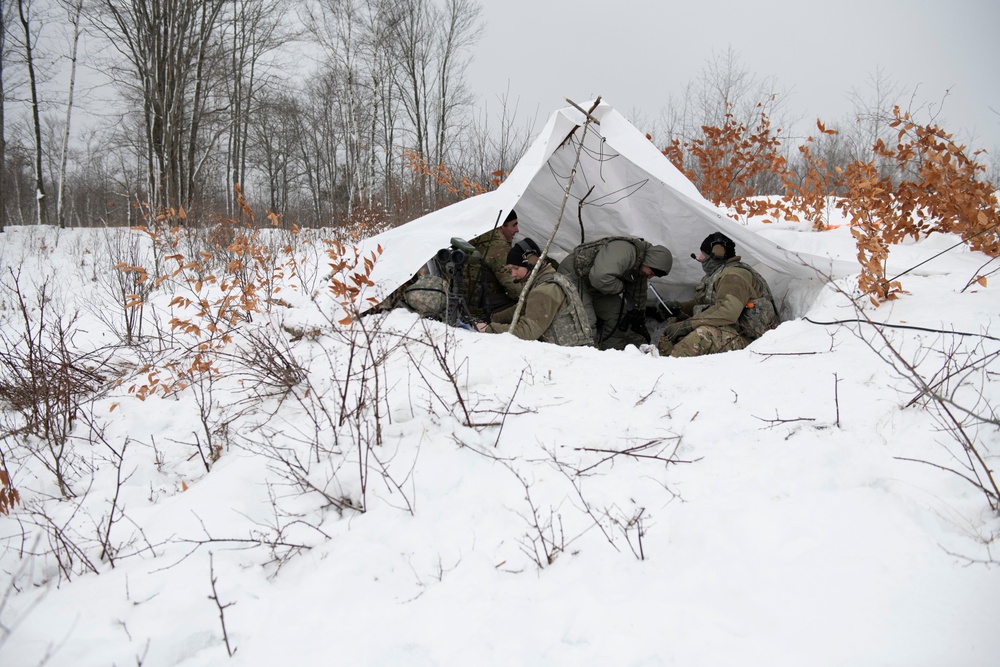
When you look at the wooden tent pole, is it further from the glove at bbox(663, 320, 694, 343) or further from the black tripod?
the glove at bbox(663, 320, 694, 343)

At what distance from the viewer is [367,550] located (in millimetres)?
1985

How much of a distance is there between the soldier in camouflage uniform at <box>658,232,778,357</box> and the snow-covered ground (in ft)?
2.73

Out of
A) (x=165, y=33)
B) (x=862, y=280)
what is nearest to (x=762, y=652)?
(x=862, y=280)

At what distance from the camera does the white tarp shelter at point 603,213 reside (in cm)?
423

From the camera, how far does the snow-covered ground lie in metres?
1.53

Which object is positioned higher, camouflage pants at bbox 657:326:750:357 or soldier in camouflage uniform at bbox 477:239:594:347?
soldier in camouflage uniform at bbox 477:239:594:347

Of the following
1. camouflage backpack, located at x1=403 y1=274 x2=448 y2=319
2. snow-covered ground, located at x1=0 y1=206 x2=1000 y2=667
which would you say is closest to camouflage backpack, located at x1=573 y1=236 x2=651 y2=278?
camouflage backpack, located at x1=403 y1=274 x2=448 y2=319

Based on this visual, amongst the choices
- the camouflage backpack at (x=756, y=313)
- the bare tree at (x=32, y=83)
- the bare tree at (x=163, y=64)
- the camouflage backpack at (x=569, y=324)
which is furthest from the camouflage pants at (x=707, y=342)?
the bare tree at (x=32, y=83)

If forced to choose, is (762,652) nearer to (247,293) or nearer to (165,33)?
(247,293)

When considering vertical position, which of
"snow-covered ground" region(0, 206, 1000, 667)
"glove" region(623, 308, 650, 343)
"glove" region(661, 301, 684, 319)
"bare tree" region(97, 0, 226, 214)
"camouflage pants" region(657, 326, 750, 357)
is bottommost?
"snow-covered ground" region(0, 206, 1000, 667)

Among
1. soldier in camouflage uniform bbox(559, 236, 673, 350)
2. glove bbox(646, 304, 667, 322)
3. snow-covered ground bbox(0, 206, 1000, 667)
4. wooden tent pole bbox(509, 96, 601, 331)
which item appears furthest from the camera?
glove bbox(646, 304, 667, 322)

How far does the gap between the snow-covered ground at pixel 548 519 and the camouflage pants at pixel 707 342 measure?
31.0 inches

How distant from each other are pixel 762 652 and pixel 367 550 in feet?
4.50

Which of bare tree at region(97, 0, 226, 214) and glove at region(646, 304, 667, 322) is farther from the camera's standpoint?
bare tree at region(97, 0, 226, 214)
